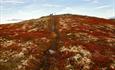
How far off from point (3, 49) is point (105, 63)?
88.8ft

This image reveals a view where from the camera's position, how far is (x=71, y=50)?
5809cm

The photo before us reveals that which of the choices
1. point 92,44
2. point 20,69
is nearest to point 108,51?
point 92,44

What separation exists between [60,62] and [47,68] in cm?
379

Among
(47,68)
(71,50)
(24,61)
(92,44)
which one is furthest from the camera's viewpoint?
(92,44)

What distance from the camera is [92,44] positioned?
64125 millimetres

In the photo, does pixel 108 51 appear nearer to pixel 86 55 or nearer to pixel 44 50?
pixel 86 55

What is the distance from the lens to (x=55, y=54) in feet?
185

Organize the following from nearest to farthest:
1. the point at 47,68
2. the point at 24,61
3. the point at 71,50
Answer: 1. the point at 47,68
2. the point at 24,61
3. the point at 71,50

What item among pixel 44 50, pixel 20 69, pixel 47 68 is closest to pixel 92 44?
pixel 44 50

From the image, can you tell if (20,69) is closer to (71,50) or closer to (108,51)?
(71,50)

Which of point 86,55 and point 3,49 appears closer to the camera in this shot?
point 86,55

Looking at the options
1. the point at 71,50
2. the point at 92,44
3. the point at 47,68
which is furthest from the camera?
the point at 92,44

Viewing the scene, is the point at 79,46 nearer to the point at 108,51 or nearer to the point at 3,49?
the point at 108,51

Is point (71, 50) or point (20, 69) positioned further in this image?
point (71, 50)
